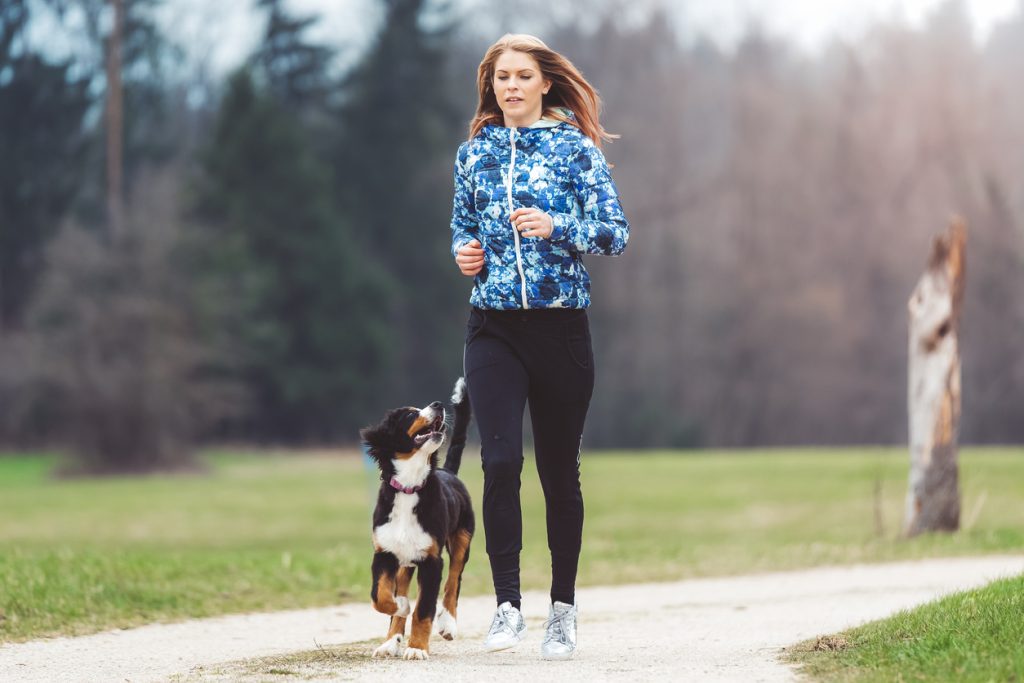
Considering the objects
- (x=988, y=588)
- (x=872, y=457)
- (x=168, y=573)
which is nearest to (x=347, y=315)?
(x=872, y=457)

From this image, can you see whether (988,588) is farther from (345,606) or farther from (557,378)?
(345,606)

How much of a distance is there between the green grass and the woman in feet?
3.80

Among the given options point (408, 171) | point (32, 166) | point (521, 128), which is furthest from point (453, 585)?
point (408, 171)

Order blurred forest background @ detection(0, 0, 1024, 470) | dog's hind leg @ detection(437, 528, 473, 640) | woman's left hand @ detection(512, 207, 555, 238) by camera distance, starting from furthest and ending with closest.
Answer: blurred forest background @ detection(0, 0, 1024, 470) → dog's hind leg @ detection(437, 528, 473, 640) → woman's left hand @ detection(512, 207, 555, 238)

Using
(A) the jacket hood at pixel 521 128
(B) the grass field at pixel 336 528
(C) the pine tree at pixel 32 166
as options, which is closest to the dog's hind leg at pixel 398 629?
(A) the jacket hood at pixel 521 128

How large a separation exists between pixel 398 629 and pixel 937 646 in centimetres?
225

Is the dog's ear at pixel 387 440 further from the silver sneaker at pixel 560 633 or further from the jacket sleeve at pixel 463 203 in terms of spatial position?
the silver sneaker at pixel 560 633

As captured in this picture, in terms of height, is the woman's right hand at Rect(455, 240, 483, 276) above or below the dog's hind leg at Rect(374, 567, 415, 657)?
above

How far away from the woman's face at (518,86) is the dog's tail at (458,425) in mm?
1198

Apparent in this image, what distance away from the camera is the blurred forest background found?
44.2 meters

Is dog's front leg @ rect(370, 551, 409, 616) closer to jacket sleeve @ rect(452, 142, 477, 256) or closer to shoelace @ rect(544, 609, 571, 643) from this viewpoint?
shoelace @ rect(544, 609, 571, 643)

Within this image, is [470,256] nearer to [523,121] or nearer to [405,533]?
[523,121]

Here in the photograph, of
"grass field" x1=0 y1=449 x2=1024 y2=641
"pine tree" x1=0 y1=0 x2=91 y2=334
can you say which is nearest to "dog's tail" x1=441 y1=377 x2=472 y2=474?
"grass field" x1=0 y1=449 x2=1024 y2=641

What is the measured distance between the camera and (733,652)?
624 centimetres
